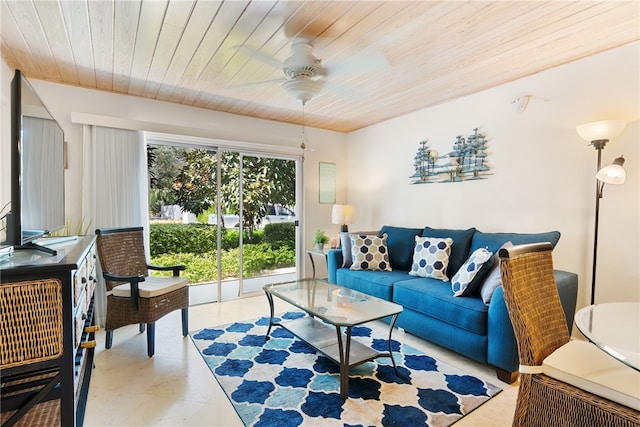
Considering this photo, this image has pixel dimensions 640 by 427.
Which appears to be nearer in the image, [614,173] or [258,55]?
[258,55]

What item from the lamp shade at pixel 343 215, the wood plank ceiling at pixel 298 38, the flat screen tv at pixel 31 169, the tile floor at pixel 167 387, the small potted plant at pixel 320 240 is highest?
the wood plank ceiling at pixel 298 38

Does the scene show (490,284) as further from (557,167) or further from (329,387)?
(329,387)

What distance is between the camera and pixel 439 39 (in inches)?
84.0

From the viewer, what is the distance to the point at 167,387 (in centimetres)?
202

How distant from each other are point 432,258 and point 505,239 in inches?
26.0

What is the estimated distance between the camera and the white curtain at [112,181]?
307 cm

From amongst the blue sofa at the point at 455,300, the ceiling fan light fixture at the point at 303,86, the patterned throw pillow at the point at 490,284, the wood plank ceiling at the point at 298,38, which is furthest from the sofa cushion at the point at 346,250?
the ceiling fan light fixture at the point at 303,86

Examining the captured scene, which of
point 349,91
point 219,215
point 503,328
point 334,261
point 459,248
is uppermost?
point 349,91

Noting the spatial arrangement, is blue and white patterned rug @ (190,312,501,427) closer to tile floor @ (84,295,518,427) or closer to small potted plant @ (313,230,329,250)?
tile floor @ (84,295,518,427)

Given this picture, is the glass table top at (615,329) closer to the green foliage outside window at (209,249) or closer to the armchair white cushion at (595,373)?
the armchair white cushion at (595,373)

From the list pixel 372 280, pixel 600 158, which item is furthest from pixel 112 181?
pixel 600 158

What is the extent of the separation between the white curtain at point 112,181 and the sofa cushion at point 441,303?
2.85 metres

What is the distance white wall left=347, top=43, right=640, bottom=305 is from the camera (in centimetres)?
230

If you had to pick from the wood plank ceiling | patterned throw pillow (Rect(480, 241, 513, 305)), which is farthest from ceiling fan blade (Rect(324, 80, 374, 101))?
patterned throw pillow (Rect(480, 241, 513, 305))
